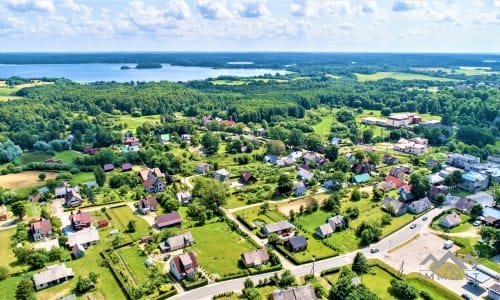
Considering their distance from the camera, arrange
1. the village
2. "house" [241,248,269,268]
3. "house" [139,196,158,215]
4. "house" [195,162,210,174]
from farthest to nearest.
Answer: "house" [195,162,210,174] < "house" [139,196,158,215] < "house" [241,248,269,268] < the village

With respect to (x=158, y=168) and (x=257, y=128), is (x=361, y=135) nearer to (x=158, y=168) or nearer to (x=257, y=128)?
(x=257, y=128)

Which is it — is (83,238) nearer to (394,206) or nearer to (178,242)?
(178,242)

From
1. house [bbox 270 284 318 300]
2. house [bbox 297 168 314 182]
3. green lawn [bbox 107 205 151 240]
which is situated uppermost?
house [bbox 270 284 318 300]

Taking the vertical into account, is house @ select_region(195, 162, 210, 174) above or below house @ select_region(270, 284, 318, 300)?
below

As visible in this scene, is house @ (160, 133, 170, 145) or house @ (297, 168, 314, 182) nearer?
house @ (297, 168, 314, 182)

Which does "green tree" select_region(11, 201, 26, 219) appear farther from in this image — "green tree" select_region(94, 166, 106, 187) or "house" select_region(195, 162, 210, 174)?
"house" select_region(195, 162, 210, 174)

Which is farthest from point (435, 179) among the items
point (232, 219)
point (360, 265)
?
point (232, 219)

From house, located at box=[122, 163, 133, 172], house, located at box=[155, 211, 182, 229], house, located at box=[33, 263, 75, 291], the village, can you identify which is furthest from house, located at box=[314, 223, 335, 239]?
house, located at box=[122, 163, 133, 172]

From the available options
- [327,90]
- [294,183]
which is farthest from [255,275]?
[327,90]
